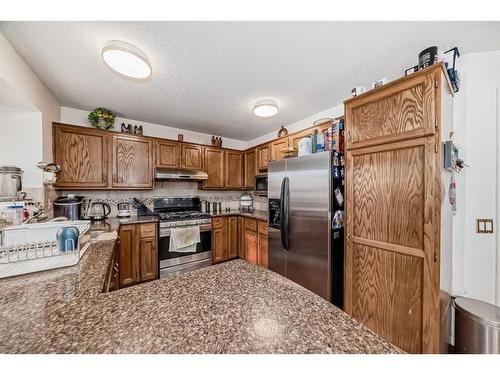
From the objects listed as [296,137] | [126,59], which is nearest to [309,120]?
[296,137]

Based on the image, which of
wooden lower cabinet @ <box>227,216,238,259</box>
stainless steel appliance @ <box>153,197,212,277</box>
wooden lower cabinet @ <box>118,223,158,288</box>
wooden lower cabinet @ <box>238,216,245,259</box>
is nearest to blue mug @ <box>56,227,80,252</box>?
wooden lower cabinet @ <box>118,223,158,288</box>

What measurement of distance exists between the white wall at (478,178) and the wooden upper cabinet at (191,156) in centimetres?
308

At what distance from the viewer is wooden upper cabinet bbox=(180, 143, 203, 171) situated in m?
3.18

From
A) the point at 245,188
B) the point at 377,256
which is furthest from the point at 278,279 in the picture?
the point at 245,188

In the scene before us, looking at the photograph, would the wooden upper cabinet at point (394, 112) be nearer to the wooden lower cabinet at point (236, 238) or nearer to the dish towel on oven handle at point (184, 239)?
the wooden lower cabinet at point (236, 238)

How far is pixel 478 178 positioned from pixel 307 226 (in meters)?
1.34

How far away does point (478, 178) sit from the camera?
4.95 ft

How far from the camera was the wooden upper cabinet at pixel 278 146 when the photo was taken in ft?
9.55

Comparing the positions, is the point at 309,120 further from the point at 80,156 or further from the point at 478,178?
the point at 80,156

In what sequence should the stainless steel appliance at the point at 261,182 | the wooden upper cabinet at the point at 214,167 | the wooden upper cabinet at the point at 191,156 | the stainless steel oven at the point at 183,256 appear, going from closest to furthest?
the stainless steel oven at the point at 183,256 < the wooden upper cabinet at the point at 191,156 < the stainless steel appliance at the point at 261,182 < the wooden upper cabinet at the point at 214,167

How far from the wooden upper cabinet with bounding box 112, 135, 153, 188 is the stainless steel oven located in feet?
2.64

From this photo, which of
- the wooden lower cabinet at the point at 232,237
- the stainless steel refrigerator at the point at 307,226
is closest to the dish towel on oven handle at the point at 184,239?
the wooden lower cabinet at the point at 232,237

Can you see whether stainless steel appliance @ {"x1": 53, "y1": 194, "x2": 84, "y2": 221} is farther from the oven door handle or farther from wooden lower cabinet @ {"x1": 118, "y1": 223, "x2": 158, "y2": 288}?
the oven door handle
